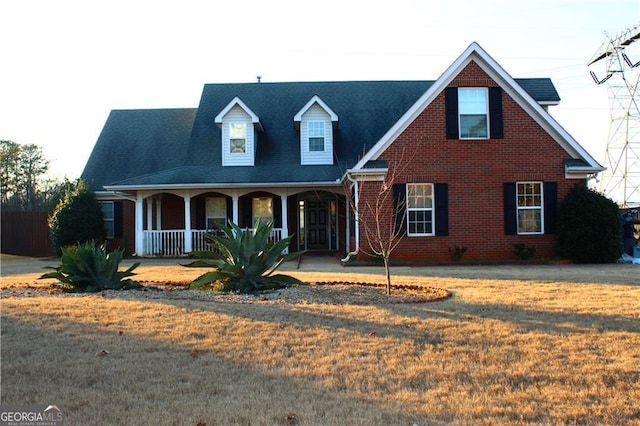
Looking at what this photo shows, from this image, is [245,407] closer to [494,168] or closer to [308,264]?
[308,264]

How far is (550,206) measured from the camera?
17156mm

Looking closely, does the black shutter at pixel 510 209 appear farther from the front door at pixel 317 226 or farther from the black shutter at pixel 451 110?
the front door at pixel 317 226

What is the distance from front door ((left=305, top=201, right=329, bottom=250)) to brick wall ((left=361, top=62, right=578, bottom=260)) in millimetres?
6062

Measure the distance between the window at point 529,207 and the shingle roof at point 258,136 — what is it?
14.1 ft

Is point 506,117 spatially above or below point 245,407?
above

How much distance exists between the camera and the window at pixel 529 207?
56.6 feet

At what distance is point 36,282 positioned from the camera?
39.4 feet

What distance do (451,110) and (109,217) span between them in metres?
14.2

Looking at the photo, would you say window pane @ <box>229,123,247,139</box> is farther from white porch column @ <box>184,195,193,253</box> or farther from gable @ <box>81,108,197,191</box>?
white porch column @ <box>184,195,193,253</box>

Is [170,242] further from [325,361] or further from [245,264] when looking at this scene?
[325,361]

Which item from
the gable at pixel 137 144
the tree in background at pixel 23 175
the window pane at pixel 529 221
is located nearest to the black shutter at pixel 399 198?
the window pane at pixel 529 221

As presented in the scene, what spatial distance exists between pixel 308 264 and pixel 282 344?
437 inches

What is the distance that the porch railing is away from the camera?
67.1 feet

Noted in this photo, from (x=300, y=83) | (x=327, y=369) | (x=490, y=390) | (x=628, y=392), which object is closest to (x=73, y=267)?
(x=327, y=369)
